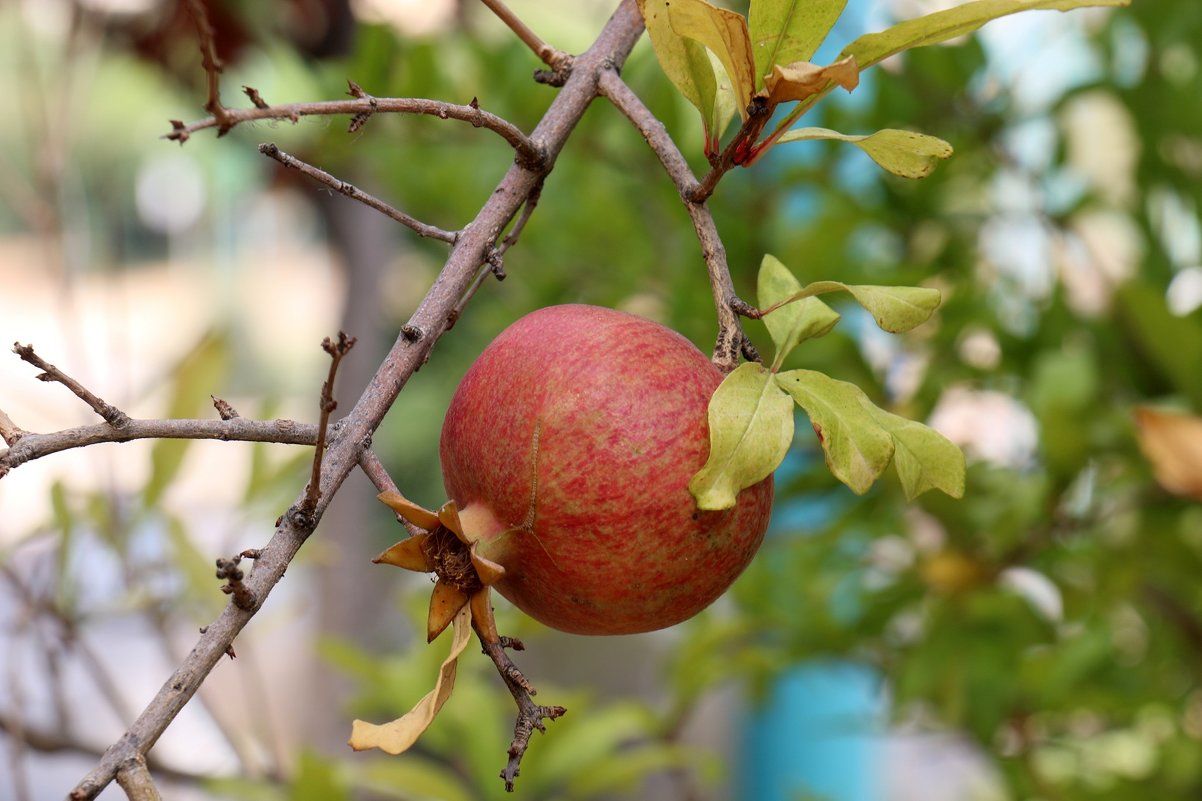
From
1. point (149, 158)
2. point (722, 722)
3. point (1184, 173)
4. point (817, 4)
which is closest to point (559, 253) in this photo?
point (1184, 173)

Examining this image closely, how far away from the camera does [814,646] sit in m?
1.07

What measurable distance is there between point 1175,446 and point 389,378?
25.3 inches

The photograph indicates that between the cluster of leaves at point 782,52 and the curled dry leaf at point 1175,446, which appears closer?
the cluster of leaves at point 782,52

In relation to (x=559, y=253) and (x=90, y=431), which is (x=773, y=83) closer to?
(x=90, y=431)

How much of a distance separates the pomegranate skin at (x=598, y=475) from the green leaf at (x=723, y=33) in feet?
0.29

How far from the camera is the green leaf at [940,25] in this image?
34cm

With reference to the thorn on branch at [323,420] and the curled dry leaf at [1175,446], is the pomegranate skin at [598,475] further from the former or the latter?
the curled dry leaf at [1175,446]

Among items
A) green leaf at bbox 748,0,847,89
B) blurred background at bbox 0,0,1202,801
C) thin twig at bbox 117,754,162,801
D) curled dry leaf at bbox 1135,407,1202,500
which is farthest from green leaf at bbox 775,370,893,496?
curled dry leaf at bbox 1135,407,1202,500

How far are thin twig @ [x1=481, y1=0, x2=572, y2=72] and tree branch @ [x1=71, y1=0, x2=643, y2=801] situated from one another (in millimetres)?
14

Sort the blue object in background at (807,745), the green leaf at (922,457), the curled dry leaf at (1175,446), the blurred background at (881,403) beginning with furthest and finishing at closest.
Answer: the blue object in background at (807,745), the blurred background at (881,403), the curled dry leaf at (1175,446), the green leaf at (922,457)

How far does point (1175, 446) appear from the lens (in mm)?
784

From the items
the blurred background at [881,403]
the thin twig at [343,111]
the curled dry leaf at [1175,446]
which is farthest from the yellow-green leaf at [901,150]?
the curled dry leaf at [1175,446]

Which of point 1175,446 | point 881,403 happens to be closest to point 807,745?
point 881,403

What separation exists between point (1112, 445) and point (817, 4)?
64cm
